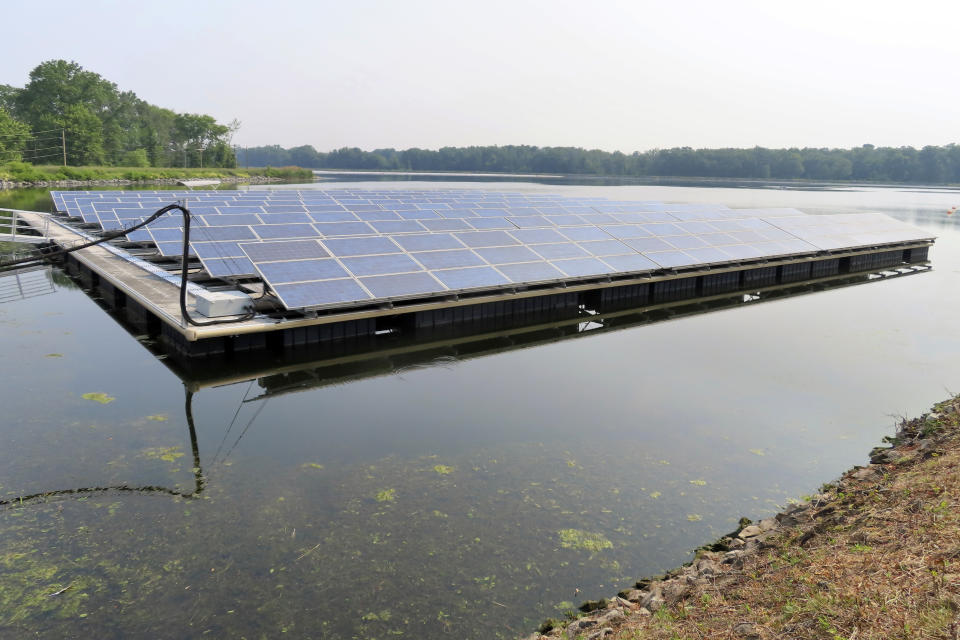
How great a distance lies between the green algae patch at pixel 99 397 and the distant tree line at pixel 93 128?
9660 cm

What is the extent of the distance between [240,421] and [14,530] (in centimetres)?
447

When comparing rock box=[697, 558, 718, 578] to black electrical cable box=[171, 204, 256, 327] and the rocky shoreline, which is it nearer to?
black electrical cable box=[171, 204, 256, 327]

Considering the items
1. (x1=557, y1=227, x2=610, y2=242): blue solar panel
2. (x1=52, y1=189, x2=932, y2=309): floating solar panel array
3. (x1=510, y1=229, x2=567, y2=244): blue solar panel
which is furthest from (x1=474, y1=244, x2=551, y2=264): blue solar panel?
(x1=557, y1=227, x2=610, y2=242): blue solar panel

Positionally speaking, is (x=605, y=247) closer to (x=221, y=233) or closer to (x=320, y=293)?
(x=320, y=293)

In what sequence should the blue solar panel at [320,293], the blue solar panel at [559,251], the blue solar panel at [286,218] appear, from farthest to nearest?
the blue solar panel at [286,218]
the blue solar panel at [559,251]
the blue solar panel at [320,293]

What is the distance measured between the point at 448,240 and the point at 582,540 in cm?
1605

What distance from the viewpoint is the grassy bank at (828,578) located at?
529 centimetres

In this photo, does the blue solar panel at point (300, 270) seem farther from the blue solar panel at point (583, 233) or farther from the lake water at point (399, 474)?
the blue solar panel at point (583, 233)

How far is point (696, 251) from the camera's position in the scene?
28156 millimetres

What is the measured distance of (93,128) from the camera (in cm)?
10450

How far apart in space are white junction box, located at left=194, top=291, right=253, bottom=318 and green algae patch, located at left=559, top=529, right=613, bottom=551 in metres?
11.3

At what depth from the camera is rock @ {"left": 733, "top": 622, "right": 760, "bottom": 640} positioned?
5.46m

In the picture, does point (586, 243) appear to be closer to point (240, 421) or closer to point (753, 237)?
point (753, 237)

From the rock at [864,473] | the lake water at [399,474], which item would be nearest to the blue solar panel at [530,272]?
the lake water at [399,474]
